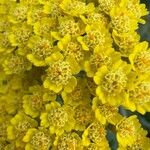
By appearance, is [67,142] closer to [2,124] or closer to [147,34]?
[2,124]

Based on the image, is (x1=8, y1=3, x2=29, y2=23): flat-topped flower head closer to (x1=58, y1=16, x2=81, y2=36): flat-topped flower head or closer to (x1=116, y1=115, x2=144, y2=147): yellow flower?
(x1=58, y1=16, x2=81, y2=36): flat-topped flower head

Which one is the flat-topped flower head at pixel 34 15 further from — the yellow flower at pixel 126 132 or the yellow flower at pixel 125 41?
the yellow flower at pixel 126 132

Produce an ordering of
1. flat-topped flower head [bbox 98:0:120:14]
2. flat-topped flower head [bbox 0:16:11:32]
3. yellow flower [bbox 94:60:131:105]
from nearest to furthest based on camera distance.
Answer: yellow flower [bbox 94:60:131:105] → flat-topped flower head [bbox 98:0:120:14] → flat-topped flower head [bbox 0:16:11:32]

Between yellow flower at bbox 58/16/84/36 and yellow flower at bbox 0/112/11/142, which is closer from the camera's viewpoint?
yellow flower at bbox 58/16/84/36

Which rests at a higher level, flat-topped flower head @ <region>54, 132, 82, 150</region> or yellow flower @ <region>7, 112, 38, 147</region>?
flat-topped flower head @ <region>54, 132, 82, 150</region>

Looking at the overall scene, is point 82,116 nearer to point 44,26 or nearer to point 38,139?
point 38,139

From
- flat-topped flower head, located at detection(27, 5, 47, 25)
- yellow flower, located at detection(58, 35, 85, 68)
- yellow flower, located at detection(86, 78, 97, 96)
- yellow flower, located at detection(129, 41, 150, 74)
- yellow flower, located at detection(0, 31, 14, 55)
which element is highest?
yellow flower, located at detection(129, 41, 150, 74)

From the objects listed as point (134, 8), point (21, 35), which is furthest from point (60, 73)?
point (134, 8)

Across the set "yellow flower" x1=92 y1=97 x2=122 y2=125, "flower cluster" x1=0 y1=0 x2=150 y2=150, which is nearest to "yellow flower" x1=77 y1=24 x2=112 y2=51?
"flower cluster" x1=0 y1=0 x2=150 y2=150
